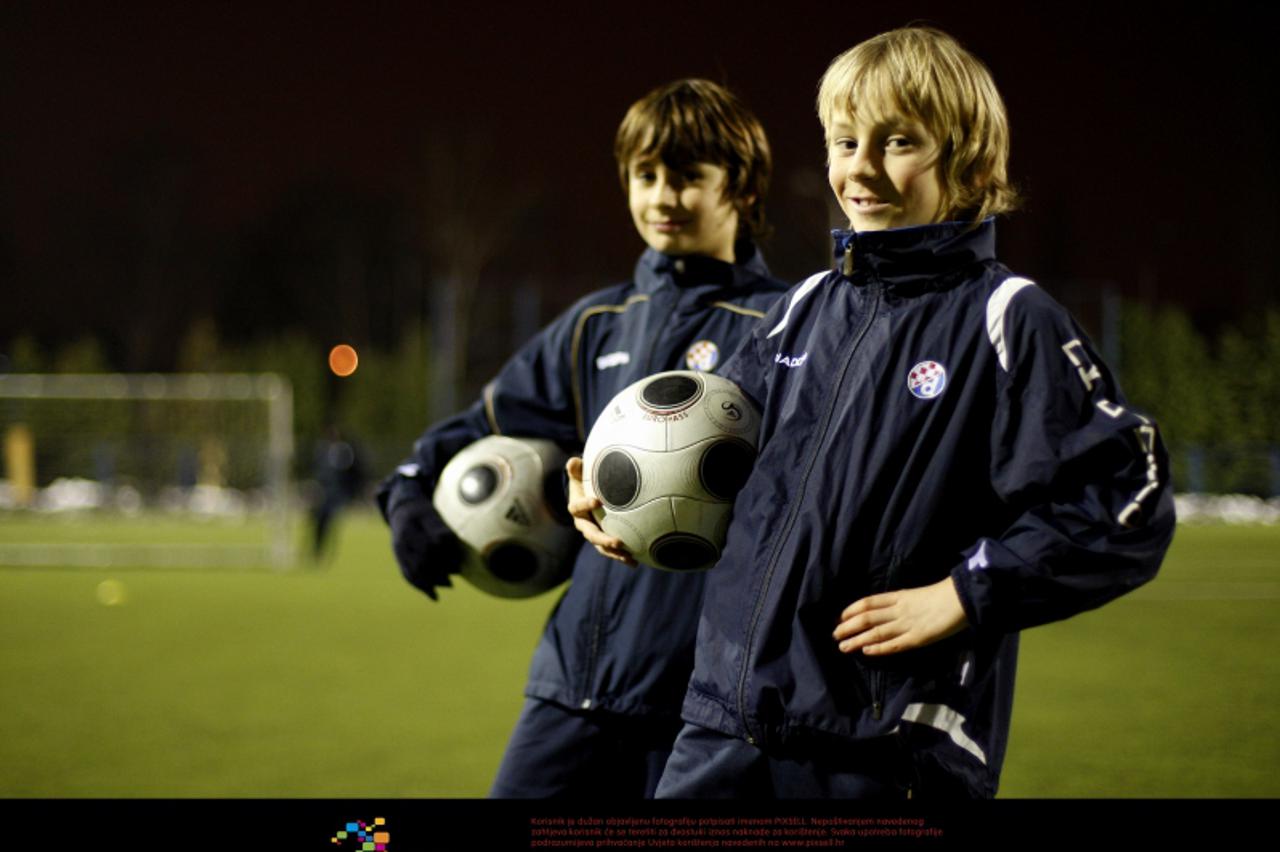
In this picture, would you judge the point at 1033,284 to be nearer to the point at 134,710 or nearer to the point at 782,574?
the point at 782,574

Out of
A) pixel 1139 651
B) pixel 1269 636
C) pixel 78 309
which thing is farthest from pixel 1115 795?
pixel 78 309

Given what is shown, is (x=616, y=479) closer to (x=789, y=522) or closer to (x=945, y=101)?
(x=789, y=522)

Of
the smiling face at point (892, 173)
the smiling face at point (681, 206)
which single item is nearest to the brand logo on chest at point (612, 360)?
the smiling face at point (681, 206)

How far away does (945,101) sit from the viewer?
7.44 ft

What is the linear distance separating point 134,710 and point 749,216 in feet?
18.4

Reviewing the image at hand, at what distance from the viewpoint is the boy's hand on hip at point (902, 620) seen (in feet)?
6.90

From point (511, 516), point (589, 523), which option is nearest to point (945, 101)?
point (589, 523)

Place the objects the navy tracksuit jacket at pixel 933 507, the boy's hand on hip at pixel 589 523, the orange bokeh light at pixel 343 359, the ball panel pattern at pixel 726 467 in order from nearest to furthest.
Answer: the navy tracksuit jacket at pixel 933 507 → the ball panel pattern at pixel 726 467 → the boy's hand on hip at pixel 589 523 → the orange bokeh light at pixel 343 359

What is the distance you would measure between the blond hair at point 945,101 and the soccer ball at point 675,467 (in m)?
0.54

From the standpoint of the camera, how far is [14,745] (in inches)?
265

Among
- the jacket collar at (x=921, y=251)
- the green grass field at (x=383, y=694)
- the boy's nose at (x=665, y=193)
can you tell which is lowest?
the green grass field at (x=383, y=694)

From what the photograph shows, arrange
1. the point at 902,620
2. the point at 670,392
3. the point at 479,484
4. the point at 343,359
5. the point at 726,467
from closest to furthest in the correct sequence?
the point at 902,620 → the point at 726,467 → the point at 670,392 → the point at 479,484 → the point at 343,359

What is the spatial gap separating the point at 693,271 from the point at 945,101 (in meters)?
1.16

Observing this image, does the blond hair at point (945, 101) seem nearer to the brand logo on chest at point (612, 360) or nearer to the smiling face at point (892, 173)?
the smiling face at point (892, 173)
